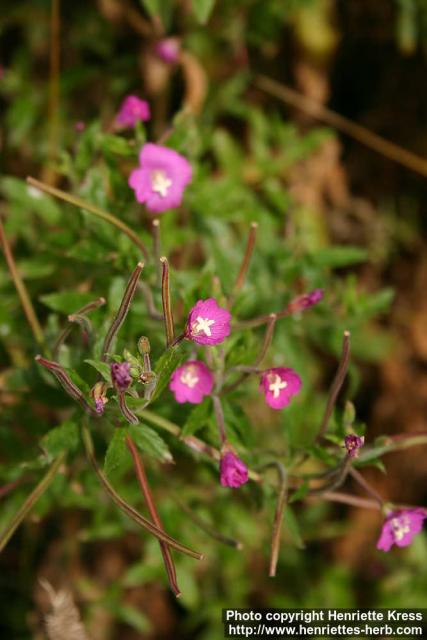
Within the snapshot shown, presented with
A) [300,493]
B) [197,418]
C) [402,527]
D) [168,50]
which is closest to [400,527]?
[402,527]

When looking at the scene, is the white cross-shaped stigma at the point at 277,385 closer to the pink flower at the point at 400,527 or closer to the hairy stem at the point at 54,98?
the pink flower at the point at 400,527

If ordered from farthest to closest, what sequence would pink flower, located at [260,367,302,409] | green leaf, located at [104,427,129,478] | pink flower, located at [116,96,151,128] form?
pink flower, located at [116,96,151,128] → pink flower, located at [260,367,302,409] → green leaf, located at [104,427,129,478]

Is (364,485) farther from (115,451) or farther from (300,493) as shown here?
(115,451)


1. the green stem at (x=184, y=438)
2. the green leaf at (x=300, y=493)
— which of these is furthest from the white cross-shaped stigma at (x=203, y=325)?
the green leaf at (x=300, y=493)

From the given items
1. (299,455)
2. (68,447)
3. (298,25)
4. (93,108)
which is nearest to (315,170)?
(298,25)

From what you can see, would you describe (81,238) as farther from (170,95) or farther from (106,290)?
(170,95)

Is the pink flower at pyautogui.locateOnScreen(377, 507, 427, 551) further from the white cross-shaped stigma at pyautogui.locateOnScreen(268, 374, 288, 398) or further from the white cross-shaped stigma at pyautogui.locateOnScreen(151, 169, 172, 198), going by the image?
A: the white cross-shaped stigma at pyautogui.locateOnScreen(151, 169, 172, 198)

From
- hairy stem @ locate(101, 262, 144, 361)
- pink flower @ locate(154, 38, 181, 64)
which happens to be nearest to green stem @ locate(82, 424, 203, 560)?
hairy stem @ locate(101, 262, 144, 361)
